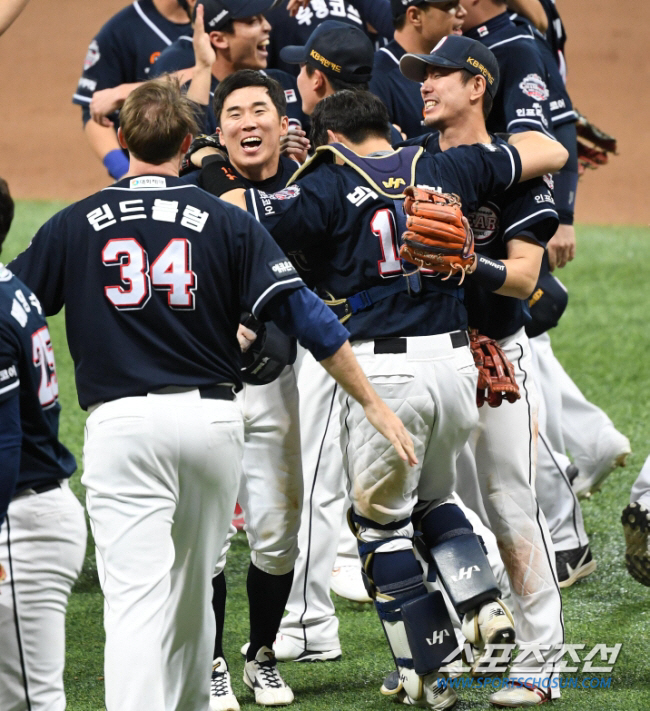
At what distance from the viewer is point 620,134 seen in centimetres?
1856

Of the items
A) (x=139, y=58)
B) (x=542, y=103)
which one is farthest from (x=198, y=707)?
(x=139, y=58)

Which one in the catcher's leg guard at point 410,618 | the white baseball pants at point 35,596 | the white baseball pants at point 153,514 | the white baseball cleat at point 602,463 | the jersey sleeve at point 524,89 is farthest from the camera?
the white baseball cleat at point 602,463

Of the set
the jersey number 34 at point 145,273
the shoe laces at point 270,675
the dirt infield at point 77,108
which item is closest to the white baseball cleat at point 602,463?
the shoe laces at point 270,675

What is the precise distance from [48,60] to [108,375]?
19.7 metres

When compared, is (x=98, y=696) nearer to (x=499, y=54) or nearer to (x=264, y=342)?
(x=264, y=342)

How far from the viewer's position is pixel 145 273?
9.25ft

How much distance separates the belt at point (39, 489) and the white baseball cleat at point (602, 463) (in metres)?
3.31

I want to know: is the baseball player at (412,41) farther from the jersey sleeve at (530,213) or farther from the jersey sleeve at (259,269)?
the jersey sleeve at (259,269)

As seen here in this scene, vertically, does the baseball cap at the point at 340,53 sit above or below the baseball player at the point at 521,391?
above

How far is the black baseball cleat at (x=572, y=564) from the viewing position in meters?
4.73

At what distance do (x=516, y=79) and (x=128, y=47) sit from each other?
2.32 meters

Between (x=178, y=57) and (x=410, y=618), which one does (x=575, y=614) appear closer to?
(x=410, y=618)

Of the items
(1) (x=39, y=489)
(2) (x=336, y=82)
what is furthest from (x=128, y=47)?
(1) (x=39, y=489)

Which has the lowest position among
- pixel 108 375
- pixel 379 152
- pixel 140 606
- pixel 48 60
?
pixel 140 606
